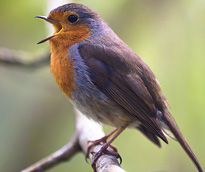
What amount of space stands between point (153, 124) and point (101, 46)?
0.96 meters

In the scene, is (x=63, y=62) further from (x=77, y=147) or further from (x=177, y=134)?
(x=177, y=134)

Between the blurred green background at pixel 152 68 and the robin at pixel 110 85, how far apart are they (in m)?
0.51

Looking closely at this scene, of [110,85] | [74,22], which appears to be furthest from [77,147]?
[74,22]

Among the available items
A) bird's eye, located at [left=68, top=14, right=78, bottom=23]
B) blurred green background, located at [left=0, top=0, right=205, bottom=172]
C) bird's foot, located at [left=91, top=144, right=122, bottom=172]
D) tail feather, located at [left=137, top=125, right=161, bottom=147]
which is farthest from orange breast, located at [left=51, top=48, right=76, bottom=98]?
blurred green background, located at [left=0, top=0, right=205, bottom=172]

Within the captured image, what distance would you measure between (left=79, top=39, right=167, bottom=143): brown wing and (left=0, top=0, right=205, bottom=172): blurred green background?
0.71 metres

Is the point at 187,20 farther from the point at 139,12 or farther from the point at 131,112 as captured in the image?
the point at 131,112

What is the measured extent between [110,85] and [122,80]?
0.42ft

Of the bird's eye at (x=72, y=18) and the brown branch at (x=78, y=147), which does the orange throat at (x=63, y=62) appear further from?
the brown branch at (x=78, y=147)

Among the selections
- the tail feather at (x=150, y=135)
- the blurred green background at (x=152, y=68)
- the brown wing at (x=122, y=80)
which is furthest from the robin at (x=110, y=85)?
the blurred green background at (x=152, y=68)

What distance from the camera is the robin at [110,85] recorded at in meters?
3.89

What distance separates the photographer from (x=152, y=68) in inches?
194

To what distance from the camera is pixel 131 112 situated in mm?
3865

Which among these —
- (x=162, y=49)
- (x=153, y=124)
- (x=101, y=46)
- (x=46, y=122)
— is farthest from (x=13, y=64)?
(x=153, y=124)

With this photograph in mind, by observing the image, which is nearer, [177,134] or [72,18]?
[177,134]
